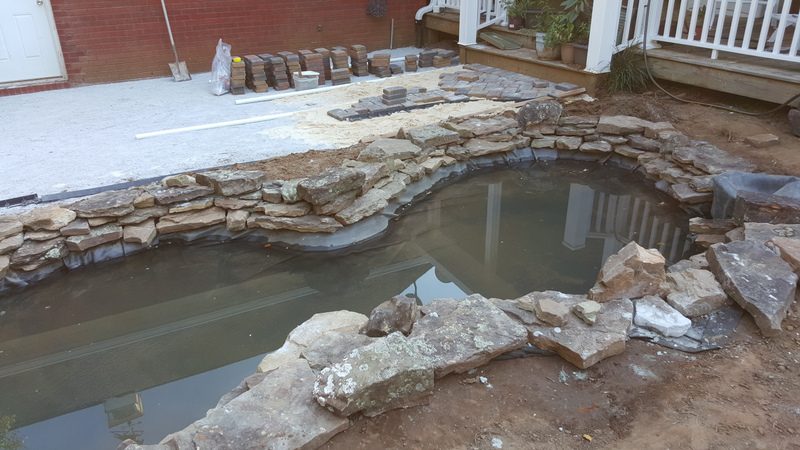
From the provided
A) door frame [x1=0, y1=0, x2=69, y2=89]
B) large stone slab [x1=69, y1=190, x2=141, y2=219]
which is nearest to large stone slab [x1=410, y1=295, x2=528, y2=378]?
large stone slab [x1=69, y1=190, x2=141, y2=219]

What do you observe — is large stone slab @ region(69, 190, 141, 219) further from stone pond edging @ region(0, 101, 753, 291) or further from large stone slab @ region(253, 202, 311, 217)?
large stone slab @ region(253, 202, 311, 217)

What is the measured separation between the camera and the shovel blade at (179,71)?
7.32m

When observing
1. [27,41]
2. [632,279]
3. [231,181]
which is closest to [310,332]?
[632,279]

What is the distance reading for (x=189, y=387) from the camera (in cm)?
285

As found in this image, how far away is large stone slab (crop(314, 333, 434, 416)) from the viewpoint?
6.81 feet

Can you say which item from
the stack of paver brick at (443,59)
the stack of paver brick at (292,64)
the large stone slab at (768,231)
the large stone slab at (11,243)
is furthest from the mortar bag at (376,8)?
the large stone slab at (768,231)

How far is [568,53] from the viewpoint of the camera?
6.52 m

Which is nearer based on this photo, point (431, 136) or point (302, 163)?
point (302, 163)

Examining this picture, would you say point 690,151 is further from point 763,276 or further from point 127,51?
point 127,51

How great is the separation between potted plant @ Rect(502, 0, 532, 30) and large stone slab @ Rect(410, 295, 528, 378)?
613cm

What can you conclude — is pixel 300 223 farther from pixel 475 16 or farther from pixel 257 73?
pixel 475 16

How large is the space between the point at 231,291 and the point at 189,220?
78cm

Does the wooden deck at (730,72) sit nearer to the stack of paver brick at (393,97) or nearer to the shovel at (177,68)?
the stack of paver brick at (393,97)

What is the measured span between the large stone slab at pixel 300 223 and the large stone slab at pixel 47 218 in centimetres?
118
